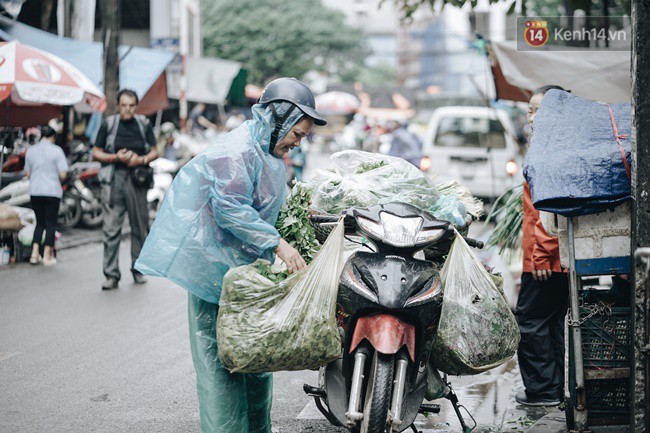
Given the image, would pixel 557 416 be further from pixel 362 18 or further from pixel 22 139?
pixel 362 18

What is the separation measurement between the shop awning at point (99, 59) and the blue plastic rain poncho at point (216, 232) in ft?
36.5

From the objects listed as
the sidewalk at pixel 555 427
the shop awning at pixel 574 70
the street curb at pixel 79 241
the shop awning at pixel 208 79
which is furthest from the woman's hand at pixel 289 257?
the shop awning at pixel 208 79

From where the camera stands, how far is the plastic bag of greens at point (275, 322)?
151 inches

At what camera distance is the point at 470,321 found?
404 centimetres

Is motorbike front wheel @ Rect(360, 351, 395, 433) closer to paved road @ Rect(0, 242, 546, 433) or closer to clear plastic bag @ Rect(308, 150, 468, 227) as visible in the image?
clear plastic bag @ Rect(308, 150, 468, 227)

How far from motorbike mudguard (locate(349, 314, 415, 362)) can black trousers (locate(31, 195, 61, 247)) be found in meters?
8.11

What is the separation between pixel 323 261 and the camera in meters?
4.01

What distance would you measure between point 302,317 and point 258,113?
1028mm

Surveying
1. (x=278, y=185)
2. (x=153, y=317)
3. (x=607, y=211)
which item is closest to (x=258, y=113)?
(x=278, y=185)

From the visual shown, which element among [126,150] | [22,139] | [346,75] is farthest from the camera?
[346,75]

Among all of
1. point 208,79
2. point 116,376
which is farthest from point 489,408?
point 208,79

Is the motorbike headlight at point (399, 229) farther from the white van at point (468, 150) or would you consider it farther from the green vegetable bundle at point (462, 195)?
the white van at point (468, 150)

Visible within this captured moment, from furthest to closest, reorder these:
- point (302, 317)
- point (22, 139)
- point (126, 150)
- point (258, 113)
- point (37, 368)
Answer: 1. point (22, 139)
2. point (126, 150)
3. point (37, 368)
4. point (258, 113)
5. point (302, 317)

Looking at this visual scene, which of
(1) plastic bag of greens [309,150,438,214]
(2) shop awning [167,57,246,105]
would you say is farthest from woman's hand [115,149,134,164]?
(2) shop awning [167,57,246,105]
